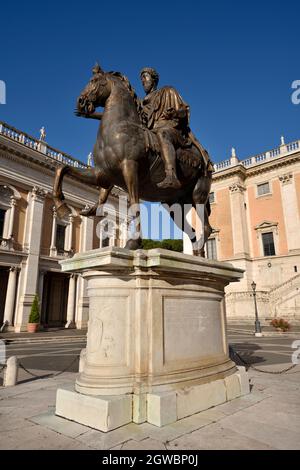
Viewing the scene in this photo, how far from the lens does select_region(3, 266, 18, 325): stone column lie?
2250cm

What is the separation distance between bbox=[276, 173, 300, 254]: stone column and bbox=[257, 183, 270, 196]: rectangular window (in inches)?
66.3

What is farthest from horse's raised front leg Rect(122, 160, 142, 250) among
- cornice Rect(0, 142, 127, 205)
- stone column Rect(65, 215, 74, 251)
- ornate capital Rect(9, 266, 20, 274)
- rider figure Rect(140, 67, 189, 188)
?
stone column Rect(65, 215, 74, 251)

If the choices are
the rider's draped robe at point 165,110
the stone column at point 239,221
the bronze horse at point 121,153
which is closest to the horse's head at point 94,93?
the bronze horse at point 121,153

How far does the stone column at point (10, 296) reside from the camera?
22500 millimetres

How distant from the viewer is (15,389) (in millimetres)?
5465

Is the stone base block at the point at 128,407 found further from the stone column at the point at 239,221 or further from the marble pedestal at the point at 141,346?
the stone column at the point at 239,221

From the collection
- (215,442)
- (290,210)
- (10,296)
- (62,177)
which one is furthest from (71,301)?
(215,442)

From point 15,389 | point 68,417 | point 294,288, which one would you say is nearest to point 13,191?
point 15,389

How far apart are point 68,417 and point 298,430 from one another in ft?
8.28

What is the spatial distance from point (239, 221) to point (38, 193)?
22017 mm

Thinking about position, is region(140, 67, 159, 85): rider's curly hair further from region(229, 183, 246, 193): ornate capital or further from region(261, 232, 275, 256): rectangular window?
region(229, 183, 246, 193): ornate capital

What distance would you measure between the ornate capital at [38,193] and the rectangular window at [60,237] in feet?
10.3

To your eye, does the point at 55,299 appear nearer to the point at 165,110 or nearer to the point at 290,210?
the point at 290,210

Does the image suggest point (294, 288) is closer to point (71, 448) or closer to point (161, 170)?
point (161, 170)
